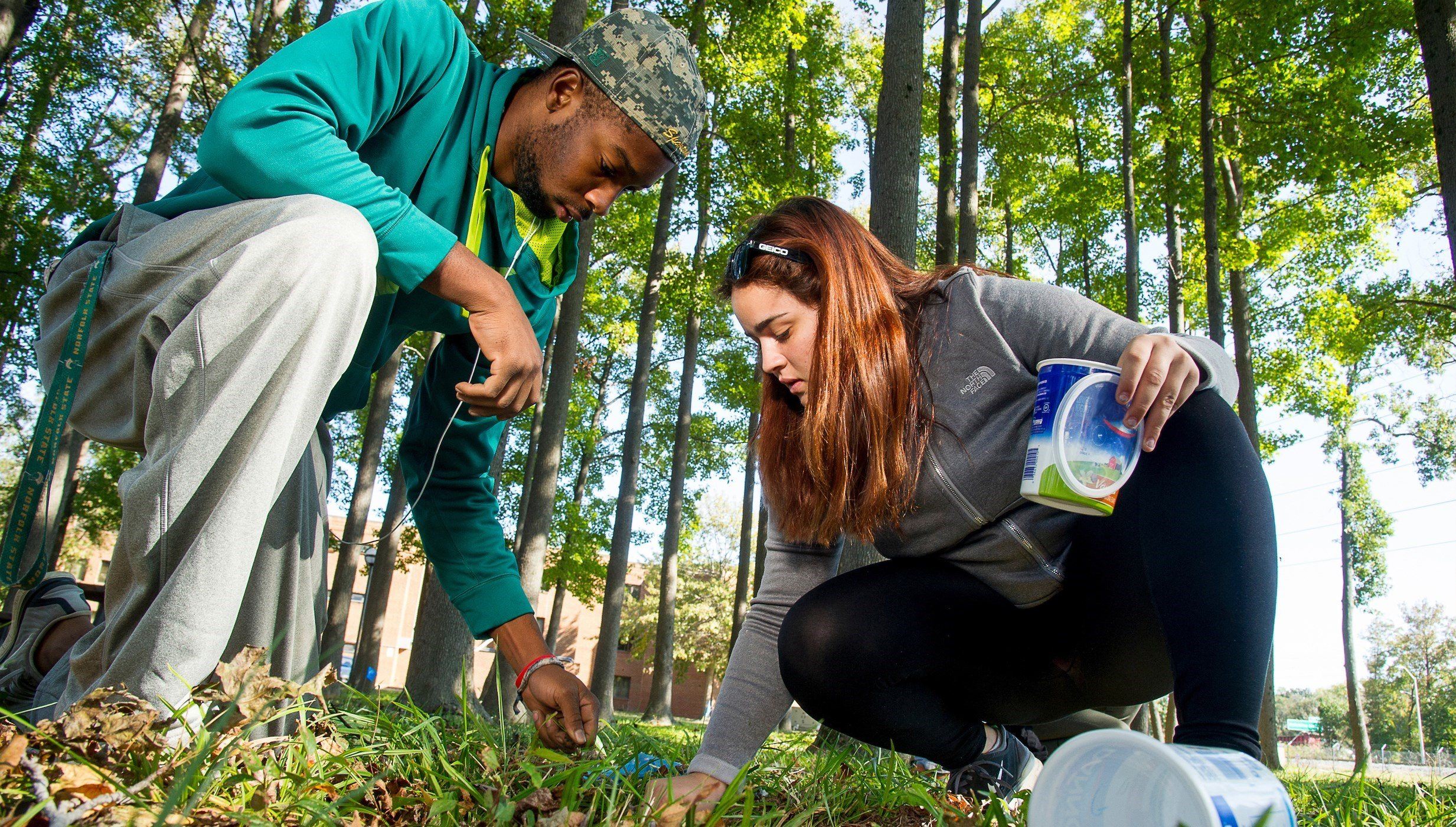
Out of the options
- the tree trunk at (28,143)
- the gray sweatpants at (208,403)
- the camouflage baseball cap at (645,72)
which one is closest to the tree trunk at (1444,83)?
the camouflage baseball cap at (645,72)

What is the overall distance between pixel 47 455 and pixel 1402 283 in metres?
17.0

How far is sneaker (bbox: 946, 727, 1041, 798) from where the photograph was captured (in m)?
2.03

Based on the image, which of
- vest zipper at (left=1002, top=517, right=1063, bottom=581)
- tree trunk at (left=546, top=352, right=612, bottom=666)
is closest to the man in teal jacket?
vest zipper at (left=1002, top=517, right=1063, bottom=581)

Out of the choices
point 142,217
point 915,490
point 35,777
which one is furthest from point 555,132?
point 35,777

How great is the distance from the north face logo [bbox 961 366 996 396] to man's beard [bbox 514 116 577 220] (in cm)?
115

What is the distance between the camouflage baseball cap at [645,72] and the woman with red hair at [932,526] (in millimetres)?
386

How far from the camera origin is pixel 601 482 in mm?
22234

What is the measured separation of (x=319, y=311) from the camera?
1378mm

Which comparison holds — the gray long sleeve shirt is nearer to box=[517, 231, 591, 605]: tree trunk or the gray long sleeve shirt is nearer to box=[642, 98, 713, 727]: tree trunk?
box=[517, 231, 591, 605]: tree trunk

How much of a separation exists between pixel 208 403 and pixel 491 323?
18.7 inches

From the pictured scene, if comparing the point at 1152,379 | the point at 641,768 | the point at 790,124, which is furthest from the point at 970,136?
the point at 641,768

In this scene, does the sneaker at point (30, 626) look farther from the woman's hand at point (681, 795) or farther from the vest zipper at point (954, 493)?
the vest zipper at point (954, 493)

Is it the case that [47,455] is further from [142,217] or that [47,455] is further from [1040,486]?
[1040,486]

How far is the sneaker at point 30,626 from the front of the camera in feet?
6.42
